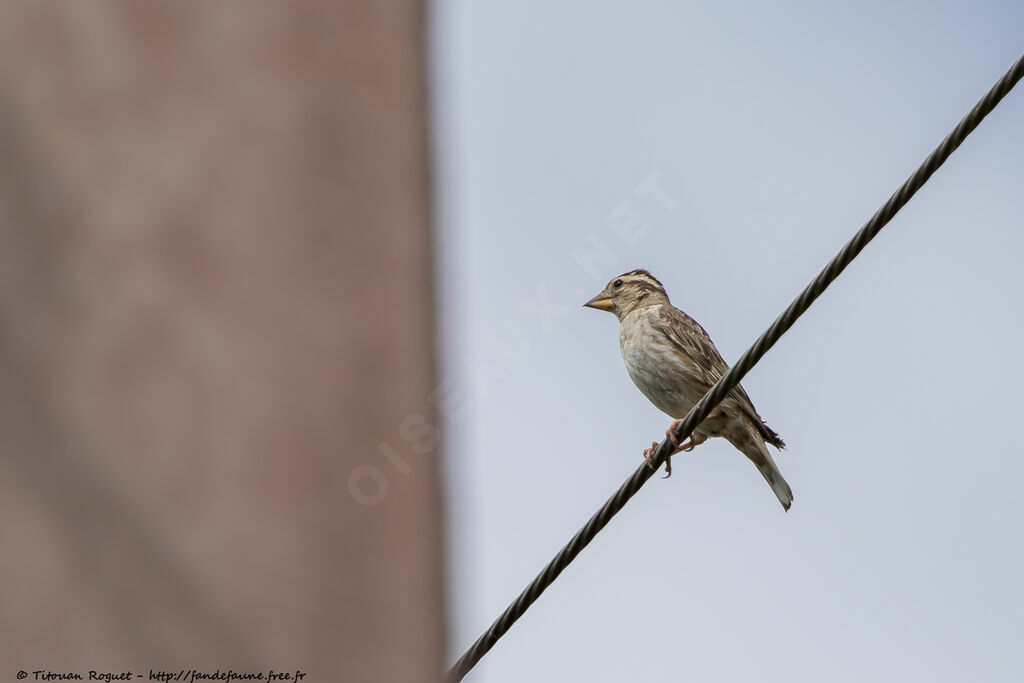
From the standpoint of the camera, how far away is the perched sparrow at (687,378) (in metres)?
8.05

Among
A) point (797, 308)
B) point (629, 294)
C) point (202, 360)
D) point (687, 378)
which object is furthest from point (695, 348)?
point (202, 360)

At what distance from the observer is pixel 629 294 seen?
30.0 feet

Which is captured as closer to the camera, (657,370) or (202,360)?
(202,360)

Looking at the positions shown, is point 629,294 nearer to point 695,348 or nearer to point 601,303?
point 601,303

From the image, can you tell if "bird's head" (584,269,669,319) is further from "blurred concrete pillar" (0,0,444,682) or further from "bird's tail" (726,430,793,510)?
"blurred concrete pillar" (0,0,444,682)

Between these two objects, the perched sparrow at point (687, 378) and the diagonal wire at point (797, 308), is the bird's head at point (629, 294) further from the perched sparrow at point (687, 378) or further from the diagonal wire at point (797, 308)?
the diagonal wire at point (797, 308)

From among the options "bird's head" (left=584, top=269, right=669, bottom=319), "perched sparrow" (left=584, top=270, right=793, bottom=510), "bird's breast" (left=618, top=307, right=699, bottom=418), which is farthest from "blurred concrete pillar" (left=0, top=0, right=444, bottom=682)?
"bird's head" (left=584, top=269, right=669, bottom=319)

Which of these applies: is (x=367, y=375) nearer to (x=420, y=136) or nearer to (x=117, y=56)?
(x=420, y=136)

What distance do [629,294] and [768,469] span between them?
5.69 feet

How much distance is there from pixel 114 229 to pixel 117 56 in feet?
0.58

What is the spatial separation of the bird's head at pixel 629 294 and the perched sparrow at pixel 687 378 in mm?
312

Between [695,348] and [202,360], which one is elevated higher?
[202,360]

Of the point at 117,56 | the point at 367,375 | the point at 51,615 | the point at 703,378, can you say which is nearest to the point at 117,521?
the point at 51,615

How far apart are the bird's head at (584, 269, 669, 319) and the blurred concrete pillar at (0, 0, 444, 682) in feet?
25.9
